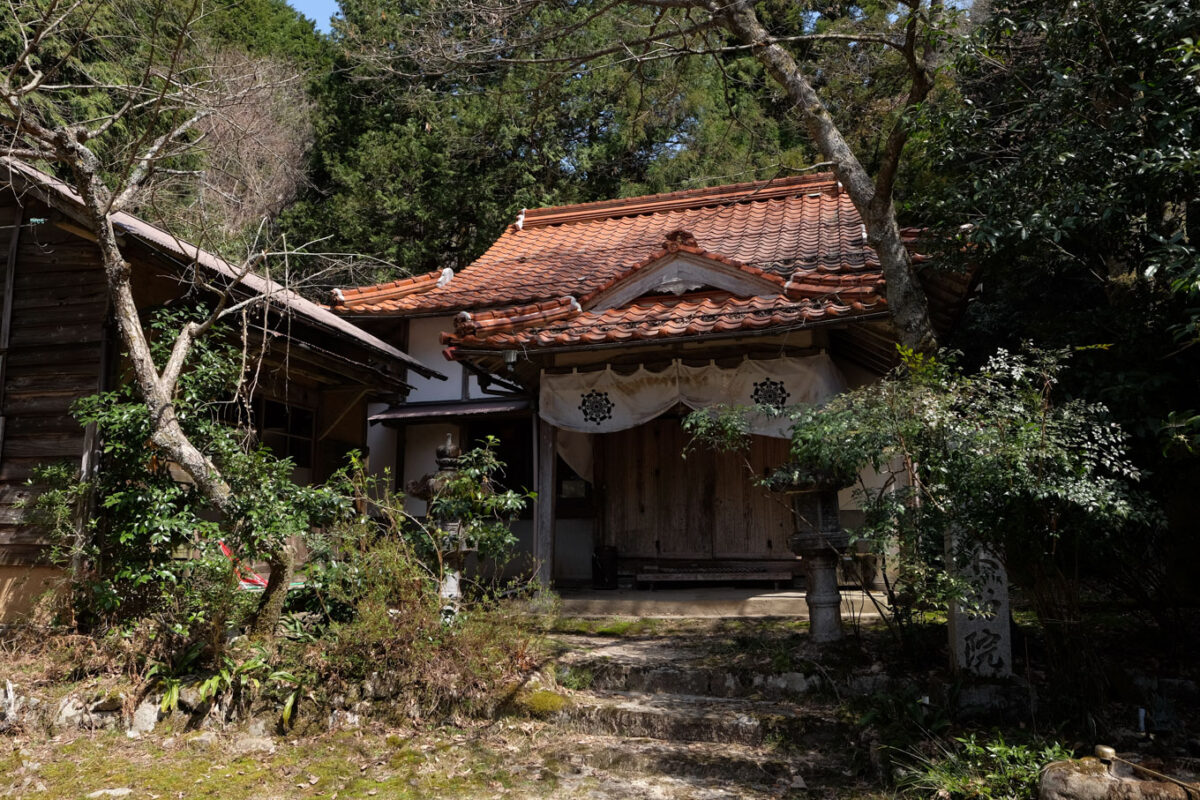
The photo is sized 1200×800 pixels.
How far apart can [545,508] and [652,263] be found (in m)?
3.21

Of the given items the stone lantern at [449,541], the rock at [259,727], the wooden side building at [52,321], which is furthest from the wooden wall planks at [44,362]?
the stone lantern at [449,541]

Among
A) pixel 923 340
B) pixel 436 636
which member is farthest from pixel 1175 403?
pixel 436 636

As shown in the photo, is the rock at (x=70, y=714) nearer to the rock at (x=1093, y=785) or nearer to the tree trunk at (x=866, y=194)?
the rock at (x=1093, y=785)

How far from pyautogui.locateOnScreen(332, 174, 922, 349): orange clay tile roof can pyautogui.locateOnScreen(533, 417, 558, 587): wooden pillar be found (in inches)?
50.4

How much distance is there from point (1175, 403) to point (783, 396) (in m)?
3.46

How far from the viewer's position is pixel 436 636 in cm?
617

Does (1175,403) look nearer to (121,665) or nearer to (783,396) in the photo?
(783,396)

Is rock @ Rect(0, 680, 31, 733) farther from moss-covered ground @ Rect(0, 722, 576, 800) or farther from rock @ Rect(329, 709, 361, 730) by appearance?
rock @ Rect(329, 709, 361, 730)

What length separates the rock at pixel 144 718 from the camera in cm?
595

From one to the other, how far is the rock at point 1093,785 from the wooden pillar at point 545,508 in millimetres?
5233

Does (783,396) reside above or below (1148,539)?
above

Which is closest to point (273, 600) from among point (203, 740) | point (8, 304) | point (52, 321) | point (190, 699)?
point (190, 699)

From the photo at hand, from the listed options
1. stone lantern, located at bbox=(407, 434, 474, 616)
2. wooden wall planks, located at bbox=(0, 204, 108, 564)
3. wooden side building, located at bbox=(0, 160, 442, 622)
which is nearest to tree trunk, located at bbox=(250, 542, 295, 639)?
stone lantern, located at bbox=(407, 434, 474, 616)

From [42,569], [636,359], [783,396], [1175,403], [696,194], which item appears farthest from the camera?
[696,194]
